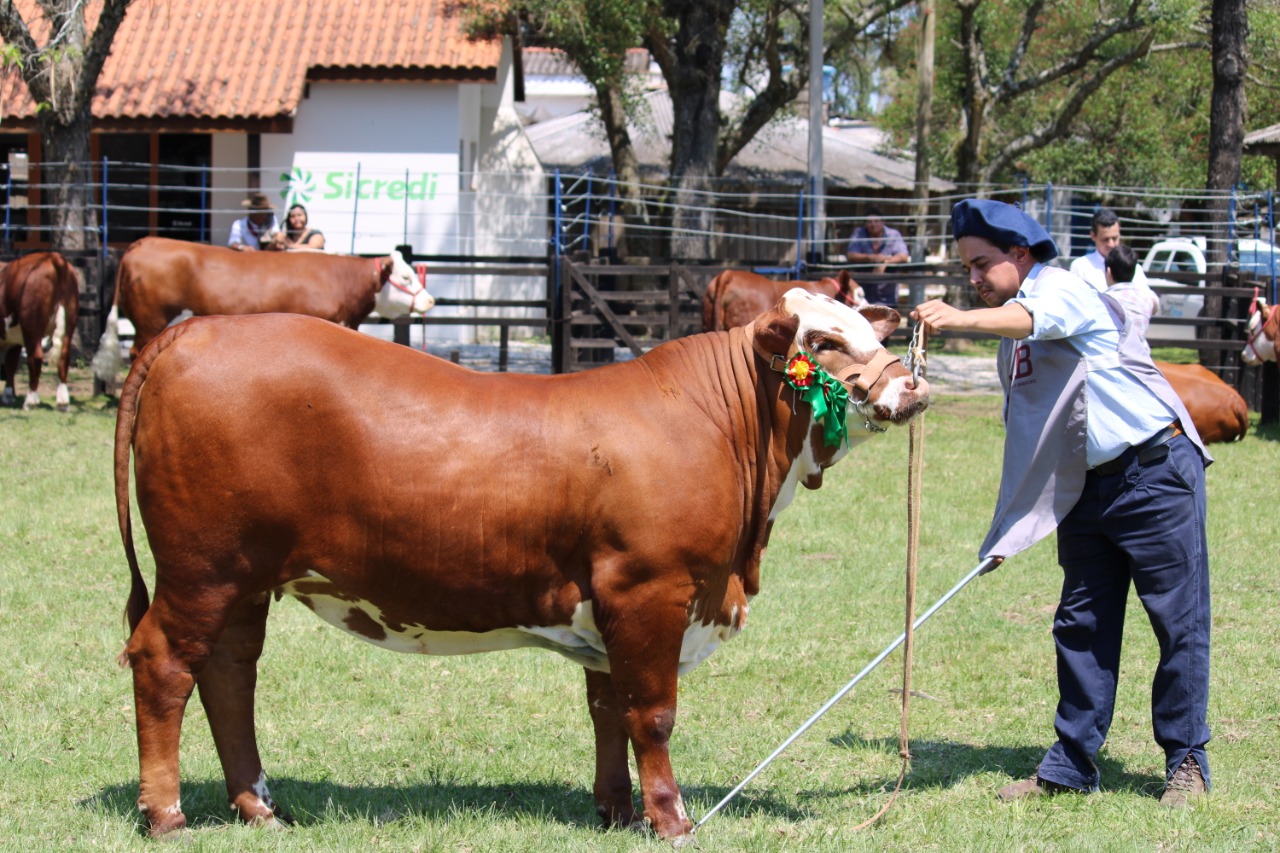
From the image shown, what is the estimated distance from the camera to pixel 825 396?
14.0 ft

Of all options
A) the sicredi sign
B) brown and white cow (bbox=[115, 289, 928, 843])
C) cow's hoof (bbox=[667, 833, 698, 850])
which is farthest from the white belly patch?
the sicredi sign

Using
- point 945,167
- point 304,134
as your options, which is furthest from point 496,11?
point 945,167

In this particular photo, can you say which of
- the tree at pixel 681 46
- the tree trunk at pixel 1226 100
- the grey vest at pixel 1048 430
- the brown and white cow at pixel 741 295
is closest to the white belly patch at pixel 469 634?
the grey vest at pixel 1048 430

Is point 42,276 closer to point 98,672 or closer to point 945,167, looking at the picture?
point 98,672

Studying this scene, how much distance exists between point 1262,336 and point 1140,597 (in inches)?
417

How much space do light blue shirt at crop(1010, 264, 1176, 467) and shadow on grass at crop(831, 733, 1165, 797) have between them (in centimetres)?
130

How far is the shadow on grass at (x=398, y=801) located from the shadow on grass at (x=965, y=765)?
0.42 metres

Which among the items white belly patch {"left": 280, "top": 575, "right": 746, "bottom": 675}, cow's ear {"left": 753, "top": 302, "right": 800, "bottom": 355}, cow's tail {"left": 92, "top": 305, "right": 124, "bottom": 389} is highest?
cow's ear {"left": 753, "top": 302, "right": 800, "bottom": 355}

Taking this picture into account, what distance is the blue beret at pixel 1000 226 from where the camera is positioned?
15.6ft

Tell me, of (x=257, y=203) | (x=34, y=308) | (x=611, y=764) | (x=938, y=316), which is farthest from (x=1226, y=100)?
(x=611, y=764)

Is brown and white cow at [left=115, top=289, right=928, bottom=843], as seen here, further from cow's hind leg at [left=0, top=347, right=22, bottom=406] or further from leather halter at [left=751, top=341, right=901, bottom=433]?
cow's hind leg at [left=0, top=347, right=22, bottom=406]

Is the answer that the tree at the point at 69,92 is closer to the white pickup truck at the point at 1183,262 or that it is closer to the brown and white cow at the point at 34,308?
the brown and white cow at the point at 34,308

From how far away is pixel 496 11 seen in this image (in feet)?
67.4

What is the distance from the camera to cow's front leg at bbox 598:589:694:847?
4086mm
